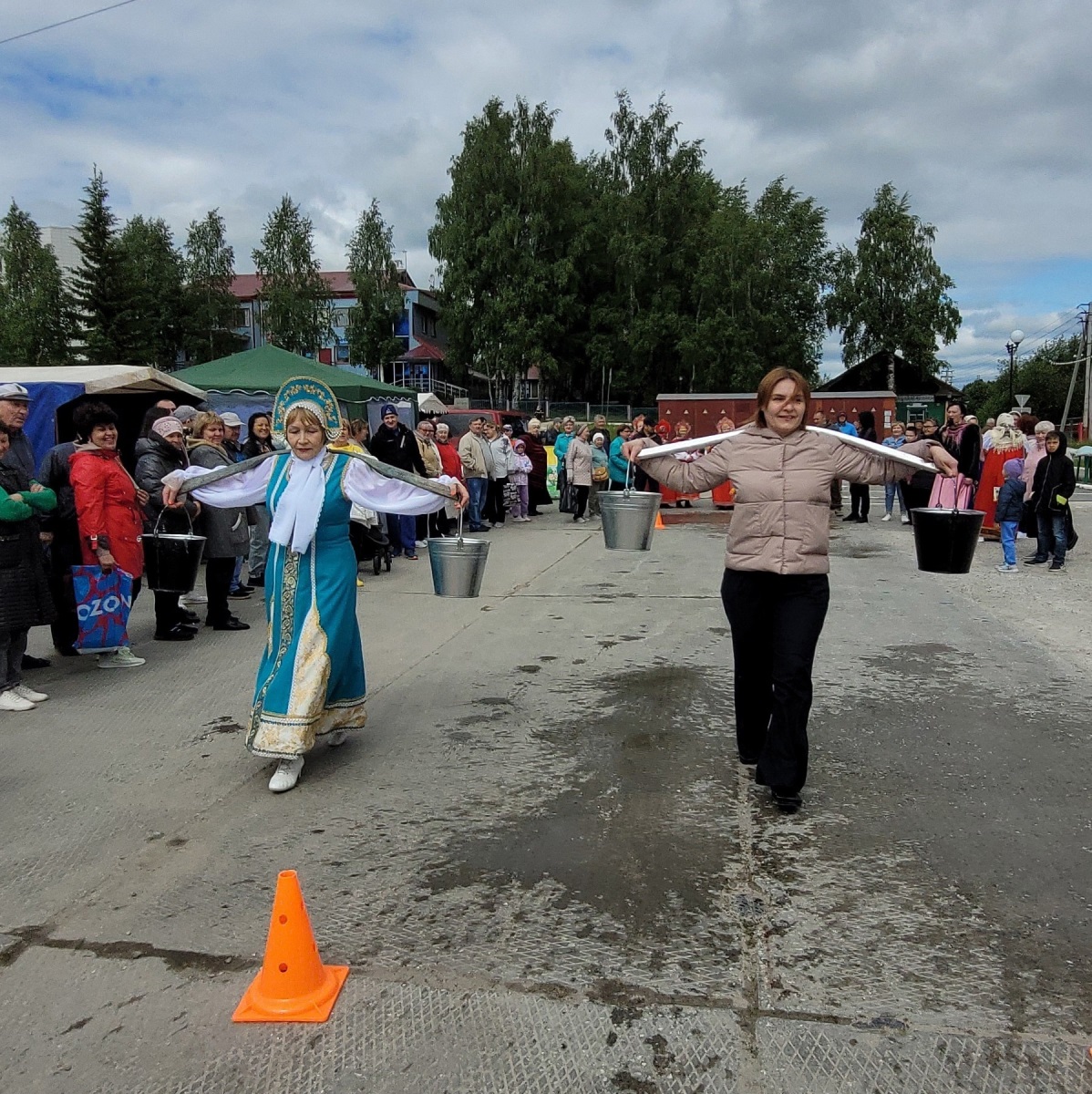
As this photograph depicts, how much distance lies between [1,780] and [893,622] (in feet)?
22.3

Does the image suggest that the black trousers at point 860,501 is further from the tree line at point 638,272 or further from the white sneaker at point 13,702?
the tree line at point 638,272

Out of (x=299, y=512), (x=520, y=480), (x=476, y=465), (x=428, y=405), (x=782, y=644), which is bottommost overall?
(x=520, y=480)

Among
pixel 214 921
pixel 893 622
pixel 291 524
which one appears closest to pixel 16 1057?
pixel 214 921

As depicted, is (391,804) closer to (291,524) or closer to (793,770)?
(291,524)

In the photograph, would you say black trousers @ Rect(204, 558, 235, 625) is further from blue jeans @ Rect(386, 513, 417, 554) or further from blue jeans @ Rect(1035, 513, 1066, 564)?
blue jeans @ Rect(1035, 513, 1066, 564)

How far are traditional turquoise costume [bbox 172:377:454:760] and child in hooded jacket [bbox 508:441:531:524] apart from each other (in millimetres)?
13087

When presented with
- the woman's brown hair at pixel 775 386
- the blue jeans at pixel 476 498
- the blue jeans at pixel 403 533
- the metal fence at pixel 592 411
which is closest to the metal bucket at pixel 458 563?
the woman's brown hair at pixel 775 386

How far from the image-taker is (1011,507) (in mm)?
11570

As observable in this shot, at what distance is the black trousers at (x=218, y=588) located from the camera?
324 inches

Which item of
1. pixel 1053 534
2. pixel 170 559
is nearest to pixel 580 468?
pixel 1053 534

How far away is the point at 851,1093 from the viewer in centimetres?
240

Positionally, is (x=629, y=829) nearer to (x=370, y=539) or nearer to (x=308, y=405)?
(x=308, y=405)

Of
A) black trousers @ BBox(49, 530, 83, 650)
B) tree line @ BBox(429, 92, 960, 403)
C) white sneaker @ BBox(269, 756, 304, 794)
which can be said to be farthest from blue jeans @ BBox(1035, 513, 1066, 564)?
tree line @ BBox(429, 92, 960, 403)

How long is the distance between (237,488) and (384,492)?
85 centimetres
